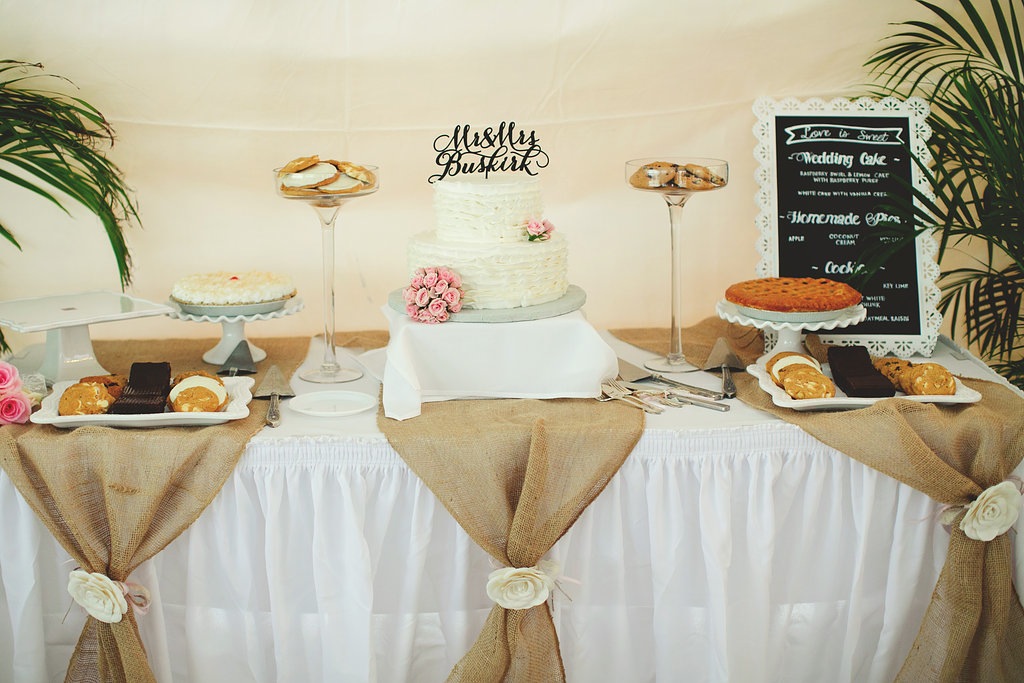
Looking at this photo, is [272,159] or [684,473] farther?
[272,159]

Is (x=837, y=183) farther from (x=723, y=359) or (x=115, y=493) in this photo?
(x=115, y=493)

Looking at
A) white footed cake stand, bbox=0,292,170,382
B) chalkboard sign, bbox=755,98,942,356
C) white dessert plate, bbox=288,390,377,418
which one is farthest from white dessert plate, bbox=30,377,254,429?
Result: chalkboard sign, bbox=755,98,942,356

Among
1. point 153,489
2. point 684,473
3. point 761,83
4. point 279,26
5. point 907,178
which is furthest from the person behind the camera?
point 761,83

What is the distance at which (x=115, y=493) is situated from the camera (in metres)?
1.78

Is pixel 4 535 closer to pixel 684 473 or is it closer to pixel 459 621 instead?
pixel 459 621

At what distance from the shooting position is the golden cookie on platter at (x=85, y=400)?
1.86 meters

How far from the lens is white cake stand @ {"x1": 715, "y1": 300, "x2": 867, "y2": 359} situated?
211cm

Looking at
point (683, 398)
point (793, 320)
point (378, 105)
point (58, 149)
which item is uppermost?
point (378, 105)

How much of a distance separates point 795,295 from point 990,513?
59cm

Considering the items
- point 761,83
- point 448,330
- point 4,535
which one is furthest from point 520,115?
point 4,535

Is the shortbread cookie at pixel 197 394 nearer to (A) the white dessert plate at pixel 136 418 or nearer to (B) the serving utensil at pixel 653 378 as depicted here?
(A) the white dessert plate at pixel 136 418

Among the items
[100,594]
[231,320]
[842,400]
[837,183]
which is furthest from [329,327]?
[837,183]

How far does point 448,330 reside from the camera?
1999 millimetres

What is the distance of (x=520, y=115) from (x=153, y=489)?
1.48 m
